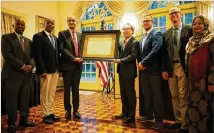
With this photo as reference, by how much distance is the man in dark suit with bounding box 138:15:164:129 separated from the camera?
245 centimetres

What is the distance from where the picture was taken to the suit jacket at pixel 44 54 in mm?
2633

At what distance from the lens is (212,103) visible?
1.84 meters

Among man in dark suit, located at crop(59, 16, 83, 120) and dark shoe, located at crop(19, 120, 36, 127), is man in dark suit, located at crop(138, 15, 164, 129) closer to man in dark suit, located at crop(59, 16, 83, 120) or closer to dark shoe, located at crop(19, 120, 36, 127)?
Result: man in dark suit, located at crop(59, 16, 83, 120)

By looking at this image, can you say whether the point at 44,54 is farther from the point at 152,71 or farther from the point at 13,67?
the point at 152,71

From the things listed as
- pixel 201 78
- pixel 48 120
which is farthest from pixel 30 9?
pixel 201 78

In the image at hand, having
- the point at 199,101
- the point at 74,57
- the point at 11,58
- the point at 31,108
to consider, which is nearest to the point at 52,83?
the point at 74,57

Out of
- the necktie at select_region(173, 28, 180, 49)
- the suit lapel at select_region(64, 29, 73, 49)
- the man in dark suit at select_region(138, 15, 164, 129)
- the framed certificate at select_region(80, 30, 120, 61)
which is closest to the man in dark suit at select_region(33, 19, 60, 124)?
the suit lapel at select_region(64, 29, 73, 49)

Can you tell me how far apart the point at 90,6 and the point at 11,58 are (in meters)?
4.21

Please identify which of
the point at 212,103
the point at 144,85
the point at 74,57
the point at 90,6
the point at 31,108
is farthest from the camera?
the point at 90,6

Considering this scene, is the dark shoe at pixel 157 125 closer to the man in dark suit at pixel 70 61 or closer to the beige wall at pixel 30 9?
the man in dark suit at pixel 70 61

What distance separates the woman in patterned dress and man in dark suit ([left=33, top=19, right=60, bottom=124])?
1657 mm

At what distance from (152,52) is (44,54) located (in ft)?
4.43

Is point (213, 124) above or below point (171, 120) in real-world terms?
above

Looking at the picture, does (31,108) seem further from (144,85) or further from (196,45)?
(196,45)
